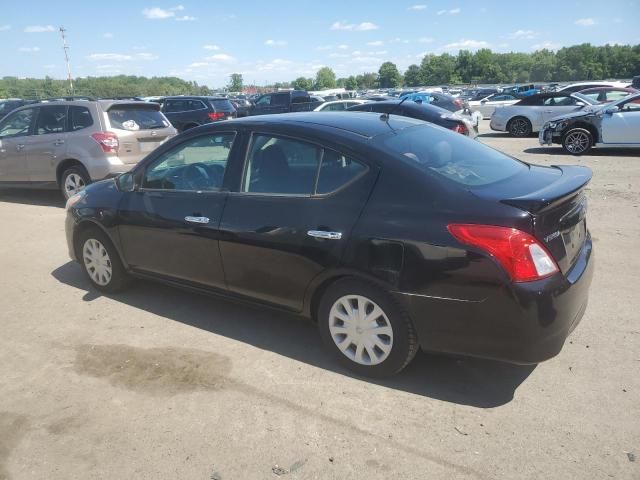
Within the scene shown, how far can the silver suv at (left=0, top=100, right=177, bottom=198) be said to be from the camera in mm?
8055

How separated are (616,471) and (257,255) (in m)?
2.35

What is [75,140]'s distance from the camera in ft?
26.9

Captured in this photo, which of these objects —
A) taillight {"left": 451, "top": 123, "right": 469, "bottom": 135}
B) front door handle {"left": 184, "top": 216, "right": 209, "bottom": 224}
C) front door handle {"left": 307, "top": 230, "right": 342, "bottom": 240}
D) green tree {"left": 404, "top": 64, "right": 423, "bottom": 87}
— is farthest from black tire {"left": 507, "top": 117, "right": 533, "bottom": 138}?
green tree {"left": 404, "top": 64, "right": 423, "bottom": 87}

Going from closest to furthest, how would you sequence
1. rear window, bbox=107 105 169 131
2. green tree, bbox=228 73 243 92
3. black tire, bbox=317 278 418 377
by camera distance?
black tire, bbox=317 278 418 377, rear window, bbox=107 105 169 131, green tree, bbox=228 73 243 92

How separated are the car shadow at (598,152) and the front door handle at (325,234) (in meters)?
10.7

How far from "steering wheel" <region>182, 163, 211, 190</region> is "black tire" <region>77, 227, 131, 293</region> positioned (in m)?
1.07

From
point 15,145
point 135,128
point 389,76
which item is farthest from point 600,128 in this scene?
point 389,76

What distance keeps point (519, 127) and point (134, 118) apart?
1291 centimetres

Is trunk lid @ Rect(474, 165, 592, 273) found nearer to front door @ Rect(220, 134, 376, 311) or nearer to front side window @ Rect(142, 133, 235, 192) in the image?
front door @ Rect(220, 134, 376, 311)

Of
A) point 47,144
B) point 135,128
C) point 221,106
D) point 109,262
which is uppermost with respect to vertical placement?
point 221,106

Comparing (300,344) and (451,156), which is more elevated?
(451,156)

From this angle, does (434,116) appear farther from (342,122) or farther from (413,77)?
(413,77)

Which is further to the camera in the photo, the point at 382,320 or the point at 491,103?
the point at 491,103

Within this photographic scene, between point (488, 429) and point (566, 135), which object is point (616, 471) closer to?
point (488, 429)
